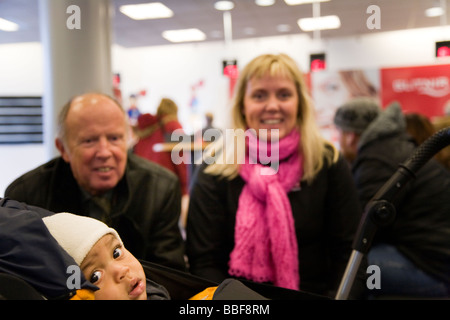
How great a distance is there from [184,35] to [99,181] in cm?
708

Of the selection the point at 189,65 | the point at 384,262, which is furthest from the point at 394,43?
the point at 384,262

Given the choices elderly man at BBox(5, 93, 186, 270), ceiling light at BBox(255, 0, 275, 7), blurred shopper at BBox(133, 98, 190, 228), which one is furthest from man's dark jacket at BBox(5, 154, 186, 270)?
ceiling light at BBox(255, 0, 275, 7)

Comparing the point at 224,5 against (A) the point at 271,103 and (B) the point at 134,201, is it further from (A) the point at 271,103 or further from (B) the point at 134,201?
(B) the point at 134,201

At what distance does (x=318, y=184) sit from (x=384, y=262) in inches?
24.6

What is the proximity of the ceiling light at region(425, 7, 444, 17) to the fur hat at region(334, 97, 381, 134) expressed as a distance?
4.52m

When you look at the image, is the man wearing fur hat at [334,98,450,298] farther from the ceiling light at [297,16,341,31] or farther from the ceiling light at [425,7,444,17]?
the ceiling light at [425,7,444,17]

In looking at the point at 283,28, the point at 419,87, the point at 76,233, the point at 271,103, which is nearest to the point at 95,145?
the point at 76,233

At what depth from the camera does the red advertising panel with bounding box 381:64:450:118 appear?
20.0 feet

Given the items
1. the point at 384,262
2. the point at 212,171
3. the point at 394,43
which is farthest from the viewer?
the point at 394,43

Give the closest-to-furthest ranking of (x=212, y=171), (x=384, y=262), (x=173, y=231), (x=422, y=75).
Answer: (x=173, y=231) < (x=212, y=171) < (x=384, y=262) < (x=422, y=75)

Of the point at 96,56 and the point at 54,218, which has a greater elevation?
the point at 96,56

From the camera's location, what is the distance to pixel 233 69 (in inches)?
266

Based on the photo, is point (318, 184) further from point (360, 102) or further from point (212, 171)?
point (360, 102)

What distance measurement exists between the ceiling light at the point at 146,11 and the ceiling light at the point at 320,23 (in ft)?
6.39
